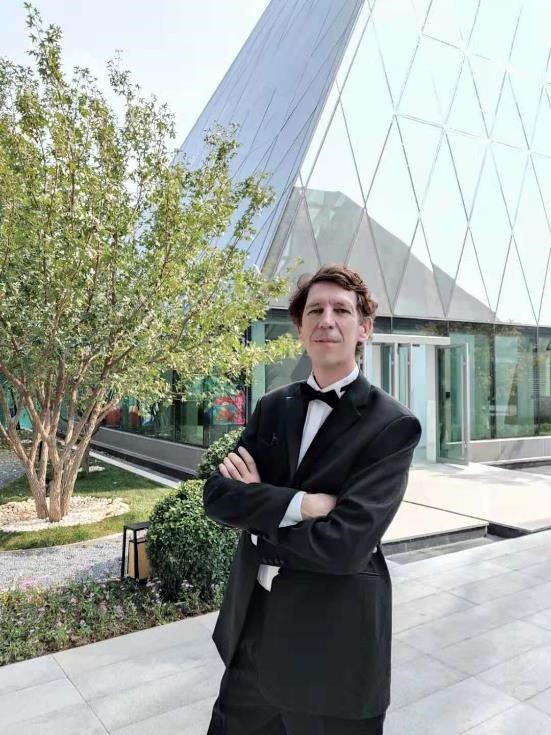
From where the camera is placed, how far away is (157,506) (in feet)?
15.9

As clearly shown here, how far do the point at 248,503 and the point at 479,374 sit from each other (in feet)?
41.9

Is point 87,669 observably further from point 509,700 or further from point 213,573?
point 509,700

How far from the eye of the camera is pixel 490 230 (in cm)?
1398

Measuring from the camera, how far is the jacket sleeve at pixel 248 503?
64.6 inches

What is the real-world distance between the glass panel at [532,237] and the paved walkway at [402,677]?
11431 millimetres

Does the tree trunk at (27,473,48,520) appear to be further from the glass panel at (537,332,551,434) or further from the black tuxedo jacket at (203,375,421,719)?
the glass panel at (537,332,551,434)

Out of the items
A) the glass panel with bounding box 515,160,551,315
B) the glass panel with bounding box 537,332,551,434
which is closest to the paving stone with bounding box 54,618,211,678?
the glass panel with bounding box 537,332,551,434

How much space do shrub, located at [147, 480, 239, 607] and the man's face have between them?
10.1 ft

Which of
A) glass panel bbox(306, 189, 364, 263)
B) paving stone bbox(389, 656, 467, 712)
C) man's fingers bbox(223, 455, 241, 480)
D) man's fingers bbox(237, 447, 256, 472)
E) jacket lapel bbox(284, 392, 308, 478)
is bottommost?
paving stone bbox(389, 656, 467, 712)

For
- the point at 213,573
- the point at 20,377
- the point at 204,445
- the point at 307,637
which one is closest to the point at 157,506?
the point at 213,573

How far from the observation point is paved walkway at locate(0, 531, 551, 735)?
296 centimetres

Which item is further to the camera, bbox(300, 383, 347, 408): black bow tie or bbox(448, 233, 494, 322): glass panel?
bbox(448, 233, 494, 322): glass panel

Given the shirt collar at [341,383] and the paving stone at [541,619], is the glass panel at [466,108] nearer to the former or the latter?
the paving stone at [541,619]

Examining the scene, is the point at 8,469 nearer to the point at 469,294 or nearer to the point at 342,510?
the point at 469,294
